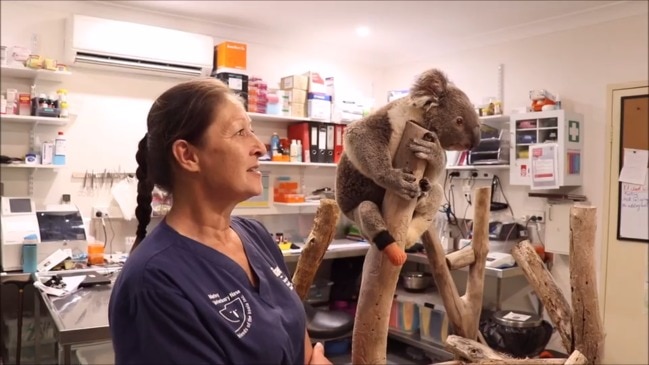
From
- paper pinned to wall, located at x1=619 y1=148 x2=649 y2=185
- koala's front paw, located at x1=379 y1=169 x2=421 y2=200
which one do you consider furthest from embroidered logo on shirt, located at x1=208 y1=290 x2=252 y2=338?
paper pinned to wall, located at x1=619 y1=148 x2=649 y2=185

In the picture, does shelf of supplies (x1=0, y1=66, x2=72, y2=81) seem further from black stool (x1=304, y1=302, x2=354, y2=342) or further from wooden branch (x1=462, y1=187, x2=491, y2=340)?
wooden branch (x1=462, y1=187, x2=491, y2=340)

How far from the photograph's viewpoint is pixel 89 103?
347 centimetres

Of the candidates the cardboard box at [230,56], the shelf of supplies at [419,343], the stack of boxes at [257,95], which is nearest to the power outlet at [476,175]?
the shelf of supplies at [419,343]

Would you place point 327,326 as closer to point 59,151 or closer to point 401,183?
point 401,183

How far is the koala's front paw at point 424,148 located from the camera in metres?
1.15

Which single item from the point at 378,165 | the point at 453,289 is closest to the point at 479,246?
the point at 453,289

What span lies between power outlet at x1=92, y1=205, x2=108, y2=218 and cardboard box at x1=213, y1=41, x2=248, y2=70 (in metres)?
1.30

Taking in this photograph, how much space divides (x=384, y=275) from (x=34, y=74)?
2871 millimetres

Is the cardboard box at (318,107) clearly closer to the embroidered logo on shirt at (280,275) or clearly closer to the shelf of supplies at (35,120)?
the shelf of supplies at (35,120)

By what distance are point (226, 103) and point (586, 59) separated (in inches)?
120

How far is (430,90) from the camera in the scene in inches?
47.2

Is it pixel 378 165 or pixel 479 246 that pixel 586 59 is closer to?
pixel 479 246

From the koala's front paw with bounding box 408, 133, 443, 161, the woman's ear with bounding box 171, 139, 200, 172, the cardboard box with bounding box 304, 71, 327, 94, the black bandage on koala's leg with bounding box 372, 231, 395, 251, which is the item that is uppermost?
the cardboard box with bounding box 304, 71, 327, 94

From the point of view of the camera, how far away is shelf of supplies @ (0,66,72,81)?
296 cm
